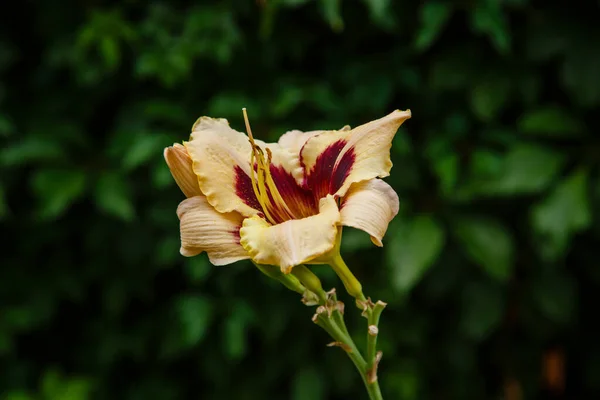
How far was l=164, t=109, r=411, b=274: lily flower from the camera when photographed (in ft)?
2.00

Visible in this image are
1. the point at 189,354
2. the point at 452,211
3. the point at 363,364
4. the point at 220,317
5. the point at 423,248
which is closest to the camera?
the point at 363,364

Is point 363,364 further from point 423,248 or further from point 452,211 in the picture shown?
point 452,211

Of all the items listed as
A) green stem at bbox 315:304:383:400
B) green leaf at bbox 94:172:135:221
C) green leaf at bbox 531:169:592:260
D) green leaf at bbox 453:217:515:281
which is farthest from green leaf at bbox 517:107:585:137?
green stem at bbox 315:304:383:400

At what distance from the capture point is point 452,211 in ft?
5.95

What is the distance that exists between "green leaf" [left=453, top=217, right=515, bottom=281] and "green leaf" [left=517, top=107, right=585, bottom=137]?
254 millimetres

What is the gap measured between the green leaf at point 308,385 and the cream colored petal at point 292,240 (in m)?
1.39

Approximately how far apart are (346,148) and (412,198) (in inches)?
46.7

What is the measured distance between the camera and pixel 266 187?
28.7 inches

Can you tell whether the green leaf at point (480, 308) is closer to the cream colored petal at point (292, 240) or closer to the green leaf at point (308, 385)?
the green leaf at point (308, 385)

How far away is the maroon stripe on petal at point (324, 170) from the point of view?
73cm

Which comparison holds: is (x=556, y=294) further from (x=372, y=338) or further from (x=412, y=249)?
(x=372, y=338)

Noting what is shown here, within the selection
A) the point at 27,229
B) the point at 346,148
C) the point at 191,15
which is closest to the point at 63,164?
the point at 27,229

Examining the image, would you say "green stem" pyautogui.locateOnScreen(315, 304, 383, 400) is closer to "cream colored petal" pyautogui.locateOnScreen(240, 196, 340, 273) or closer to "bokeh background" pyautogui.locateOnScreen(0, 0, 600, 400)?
"cream colored petal" pyautogui.locateOnScreen(240, 196, 340, 273)

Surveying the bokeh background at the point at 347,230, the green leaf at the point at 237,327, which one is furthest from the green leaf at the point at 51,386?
the green leaf at the point at 237,327
